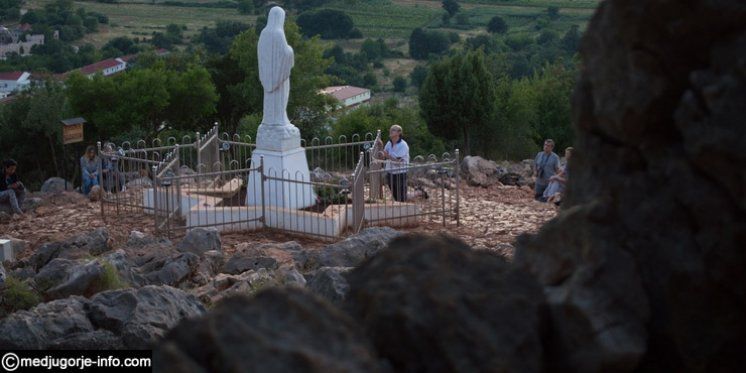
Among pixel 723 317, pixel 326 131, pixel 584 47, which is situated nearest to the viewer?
pixel 723 317

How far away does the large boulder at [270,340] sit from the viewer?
2753mm

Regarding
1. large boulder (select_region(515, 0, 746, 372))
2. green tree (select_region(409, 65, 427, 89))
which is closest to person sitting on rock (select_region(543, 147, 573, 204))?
large boulder (select_region(515, 0, 746, 372))

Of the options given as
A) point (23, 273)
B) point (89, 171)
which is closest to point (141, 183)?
point (89, 171)

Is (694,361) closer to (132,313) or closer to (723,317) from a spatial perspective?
(723,317)

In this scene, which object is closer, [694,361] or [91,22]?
[694,361]

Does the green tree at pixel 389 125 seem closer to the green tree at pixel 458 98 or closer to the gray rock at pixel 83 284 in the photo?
the green tree at pixel 458 98

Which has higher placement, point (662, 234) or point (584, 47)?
→ point (584, 47)

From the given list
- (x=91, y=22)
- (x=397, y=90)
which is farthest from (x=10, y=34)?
(x=397, y=90)

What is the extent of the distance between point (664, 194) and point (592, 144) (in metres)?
0.43

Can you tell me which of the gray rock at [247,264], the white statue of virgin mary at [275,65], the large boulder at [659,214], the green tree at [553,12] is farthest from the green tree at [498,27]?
the large boulder at [659,214]

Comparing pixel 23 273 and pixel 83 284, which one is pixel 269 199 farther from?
pixel 83 284

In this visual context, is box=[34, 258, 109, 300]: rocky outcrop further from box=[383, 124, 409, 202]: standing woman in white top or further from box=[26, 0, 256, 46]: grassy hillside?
box=[26, 0, 256, 46]: grassy hillside

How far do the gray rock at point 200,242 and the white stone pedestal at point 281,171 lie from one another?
192 cm

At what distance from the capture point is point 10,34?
78.6 metres
